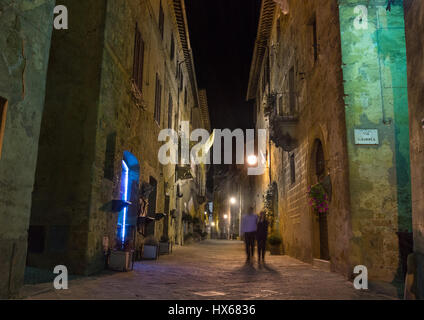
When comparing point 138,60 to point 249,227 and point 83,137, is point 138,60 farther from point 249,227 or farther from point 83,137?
point 249,227

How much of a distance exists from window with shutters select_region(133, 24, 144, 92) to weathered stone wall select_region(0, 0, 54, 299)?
17.9 feet

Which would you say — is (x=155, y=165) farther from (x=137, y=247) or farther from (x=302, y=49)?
(x=302, y=49)

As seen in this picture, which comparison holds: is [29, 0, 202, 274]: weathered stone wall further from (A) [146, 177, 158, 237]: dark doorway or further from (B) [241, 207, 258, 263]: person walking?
(A) [146, 177, 158, 237]: dark doorway

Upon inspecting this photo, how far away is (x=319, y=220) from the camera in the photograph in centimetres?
1016

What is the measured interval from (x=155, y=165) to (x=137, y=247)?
11.1ft

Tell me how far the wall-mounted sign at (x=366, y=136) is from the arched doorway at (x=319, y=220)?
2.10m

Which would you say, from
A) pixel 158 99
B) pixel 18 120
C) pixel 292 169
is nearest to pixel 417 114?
pixel 18 120

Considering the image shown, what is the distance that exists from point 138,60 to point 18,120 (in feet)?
22.1

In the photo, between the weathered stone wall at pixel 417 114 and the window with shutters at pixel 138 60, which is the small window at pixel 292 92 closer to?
the window with shutters at pixel 138 60

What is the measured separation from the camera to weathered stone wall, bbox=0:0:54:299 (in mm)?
4496

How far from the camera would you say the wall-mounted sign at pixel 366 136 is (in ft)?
24.7

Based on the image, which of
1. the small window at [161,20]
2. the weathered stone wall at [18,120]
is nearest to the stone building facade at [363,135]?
the weathered stone wall at [18,120]

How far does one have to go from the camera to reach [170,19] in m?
17.9
